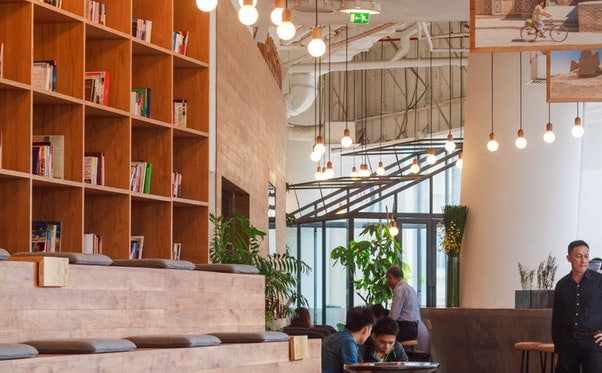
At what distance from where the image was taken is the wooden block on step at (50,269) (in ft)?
15.7

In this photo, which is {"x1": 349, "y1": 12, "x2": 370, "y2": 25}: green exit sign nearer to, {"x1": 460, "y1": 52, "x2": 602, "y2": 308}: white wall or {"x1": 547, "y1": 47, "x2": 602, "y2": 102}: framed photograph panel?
{"x1": 547, "y1": 47, "x2": 602, "y2": 102}: framed photograph panel

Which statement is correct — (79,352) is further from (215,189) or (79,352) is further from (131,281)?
(215,189)

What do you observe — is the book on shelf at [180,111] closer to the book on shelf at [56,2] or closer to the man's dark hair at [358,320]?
the book on shelf at [56,2]

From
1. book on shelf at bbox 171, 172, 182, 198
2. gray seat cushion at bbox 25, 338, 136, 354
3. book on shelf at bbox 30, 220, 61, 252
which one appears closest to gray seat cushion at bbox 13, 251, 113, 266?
gray seat cushion at bbox 25, 338, 136, 354

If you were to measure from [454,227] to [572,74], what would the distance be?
7172mm

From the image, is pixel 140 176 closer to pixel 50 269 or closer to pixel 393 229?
pixel 50 269

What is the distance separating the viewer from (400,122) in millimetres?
27094

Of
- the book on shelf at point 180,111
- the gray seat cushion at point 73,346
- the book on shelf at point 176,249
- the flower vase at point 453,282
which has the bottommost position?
the flower vase at point 453,282

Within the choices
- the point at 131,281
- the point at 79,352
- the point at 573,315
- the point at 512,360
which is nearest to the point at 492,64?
the point at 512,360

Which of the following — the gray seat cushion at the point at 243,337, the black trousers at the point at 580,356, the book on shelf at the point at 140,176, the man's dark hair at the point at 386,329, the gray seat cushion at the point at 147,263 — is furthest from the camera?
the black trousers at the point at 580,356

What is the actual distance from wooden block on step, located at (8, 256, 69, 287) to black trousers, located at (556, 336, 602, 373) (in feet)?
17.9

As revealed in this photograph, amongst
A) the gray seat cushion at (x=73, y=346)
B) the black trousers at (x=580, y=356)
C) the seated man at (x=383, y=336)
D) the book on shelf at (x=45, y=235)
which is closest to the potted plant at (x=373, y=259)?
the black trousers at (x=580, y=356)

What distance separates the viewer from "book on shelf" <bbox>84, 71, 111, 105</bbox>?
8102 millimetres

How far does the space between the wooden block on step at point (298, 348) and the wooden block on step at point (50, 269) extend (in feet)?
6.07
